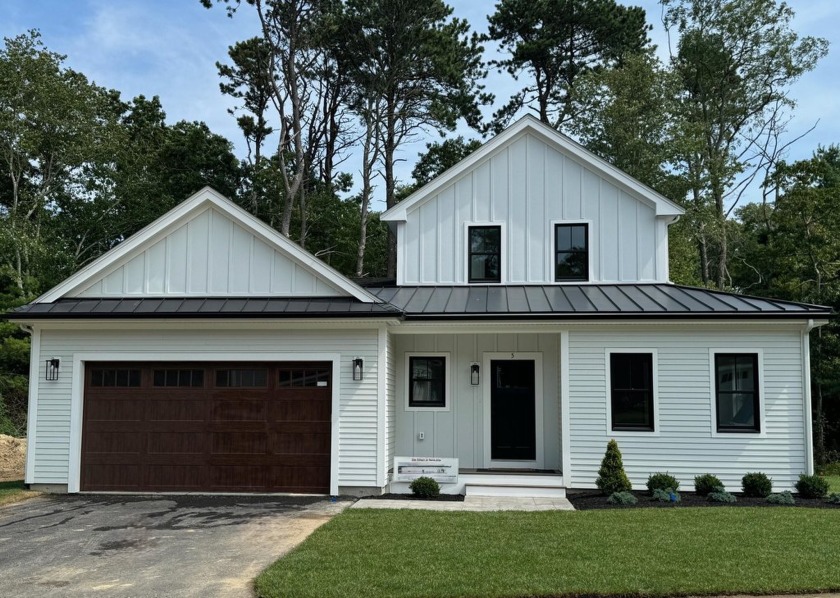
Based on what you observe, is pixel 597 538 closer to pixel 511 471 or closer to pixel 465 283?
pixel 511 471

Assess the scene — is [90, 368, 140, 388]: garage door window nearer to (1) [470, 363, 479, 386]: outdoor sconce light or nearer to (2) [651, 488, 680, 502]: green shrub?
(1) [470, 363, 479, 386]: outdoor sconce light

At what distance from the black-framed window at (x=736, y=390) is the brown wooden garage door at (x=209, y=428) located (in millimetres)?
7040

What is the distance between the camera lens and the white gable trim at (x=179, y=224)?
43.8 feet

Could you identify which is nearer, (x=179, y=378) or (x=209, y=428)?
(x=209, y=428)

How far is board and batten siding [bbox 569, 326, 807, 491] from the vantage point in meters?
13.0

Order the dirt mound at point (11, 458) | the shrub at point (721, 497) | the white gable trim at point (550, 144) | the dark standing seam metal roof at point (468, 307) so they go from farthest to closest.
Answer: the dirt mound at point (11, 458)
the white gable trim at point (550, 144)
the dark standing seam metal roof at point (468, 307)
the shrub at point (721, 497)

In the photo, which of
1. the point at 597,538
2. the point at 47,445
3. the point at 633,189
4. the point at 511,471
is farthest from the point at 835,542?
the point at 47,445

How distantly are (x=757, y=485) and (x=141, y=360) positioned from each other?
434 inches

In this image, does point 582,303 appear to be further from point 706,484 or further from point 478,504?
point 478,504

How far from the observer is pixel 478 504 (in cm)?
1195

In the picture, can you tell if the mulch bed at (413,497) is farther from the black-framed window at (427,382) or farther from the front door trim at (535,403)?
the black-framed window at (427,382)

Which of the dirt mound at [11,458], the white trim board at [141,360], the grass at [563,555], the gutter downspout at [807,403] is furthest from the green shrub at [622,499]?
the dirt mound at [11,458]

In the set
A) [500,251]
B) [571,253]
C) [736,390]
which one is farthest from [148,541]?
[736,390]

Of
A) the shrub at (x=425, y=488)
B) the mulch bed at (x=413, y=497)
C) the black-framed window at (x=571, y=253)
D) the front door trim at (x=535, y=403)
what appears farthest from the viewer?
the black-framed window at (x=571, y=253)
